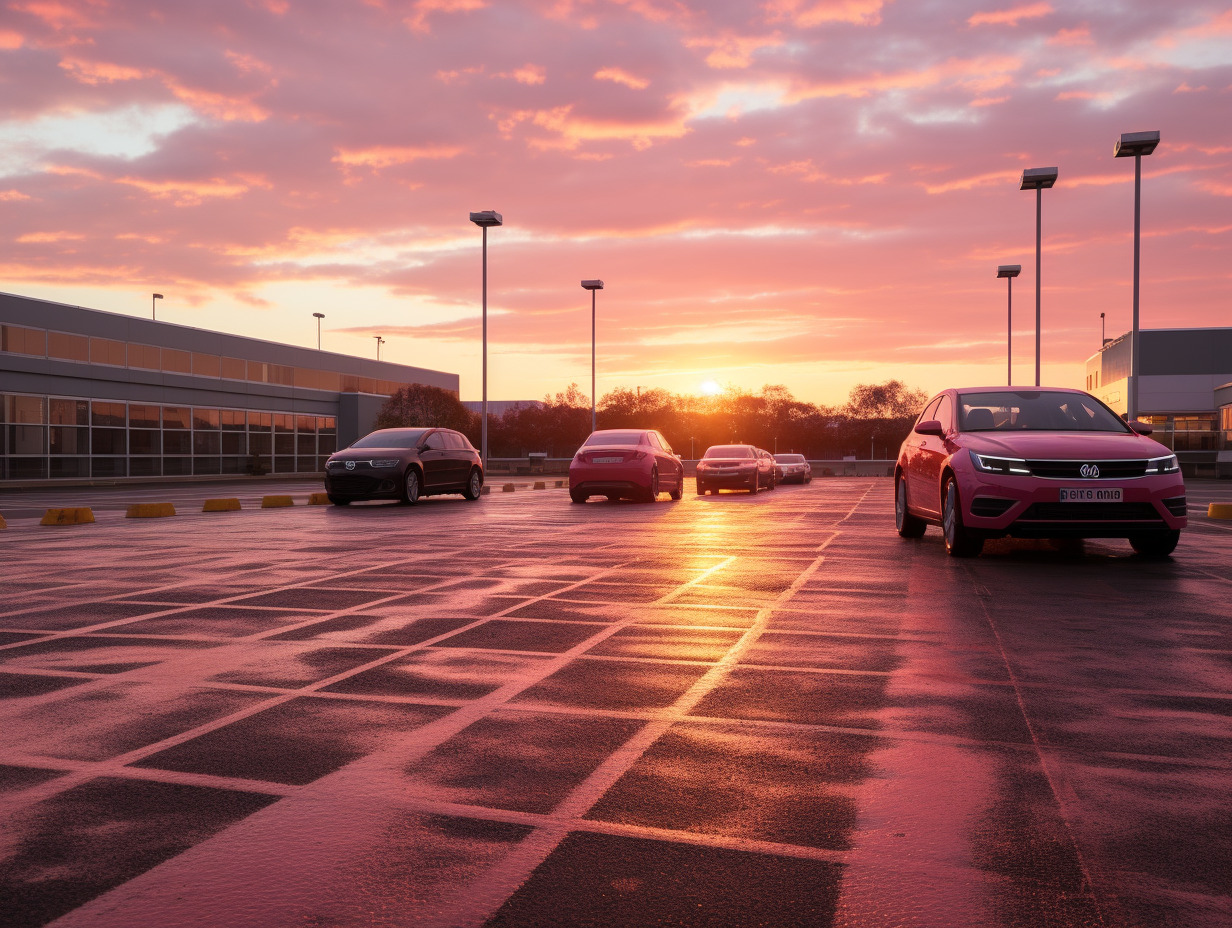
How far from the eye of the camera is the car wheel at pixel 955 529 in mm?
10039

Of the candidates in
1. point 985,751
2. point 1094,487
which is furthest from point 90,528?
point 985,751

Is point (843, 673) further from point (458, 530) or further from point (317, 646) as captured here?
point (458, 530)

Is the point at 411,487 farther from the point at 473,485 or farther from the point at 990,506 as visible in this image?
the point at 990,506

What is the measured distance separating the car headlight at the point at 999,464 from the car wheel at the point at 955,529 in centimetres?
41

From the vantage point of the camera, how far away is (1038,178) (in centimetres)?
3244

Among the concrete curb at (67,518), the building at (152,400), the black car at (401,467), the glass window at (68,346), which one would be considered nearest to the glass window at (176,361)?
the building at (152,400)

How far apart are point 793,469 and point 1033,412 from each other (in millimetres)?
31106

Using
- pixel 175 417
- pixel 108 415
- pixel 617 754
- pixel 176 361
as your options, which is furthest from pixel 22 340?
pixel 617 754

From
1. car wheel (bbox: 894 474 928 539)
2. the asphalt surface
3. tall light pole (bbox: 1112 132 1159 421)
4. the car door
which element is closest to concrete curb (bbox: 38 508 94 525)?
the car door

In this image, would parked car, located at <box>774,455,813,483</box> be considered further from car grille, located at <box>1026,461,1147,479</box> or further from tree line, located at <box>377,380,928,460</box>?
tree line, located at <box>377,380,928,460</box>

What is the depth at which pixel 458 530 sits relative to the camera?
46.6 feet

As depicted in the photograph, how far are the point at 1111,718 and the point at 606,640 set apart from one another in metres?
2.72

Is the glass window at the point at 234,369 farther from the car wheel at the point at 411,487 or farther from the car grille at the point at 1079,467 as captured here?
the car grille at the point at 1079,467

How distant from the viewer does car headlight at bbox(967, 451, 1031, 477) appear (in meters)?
9.56
